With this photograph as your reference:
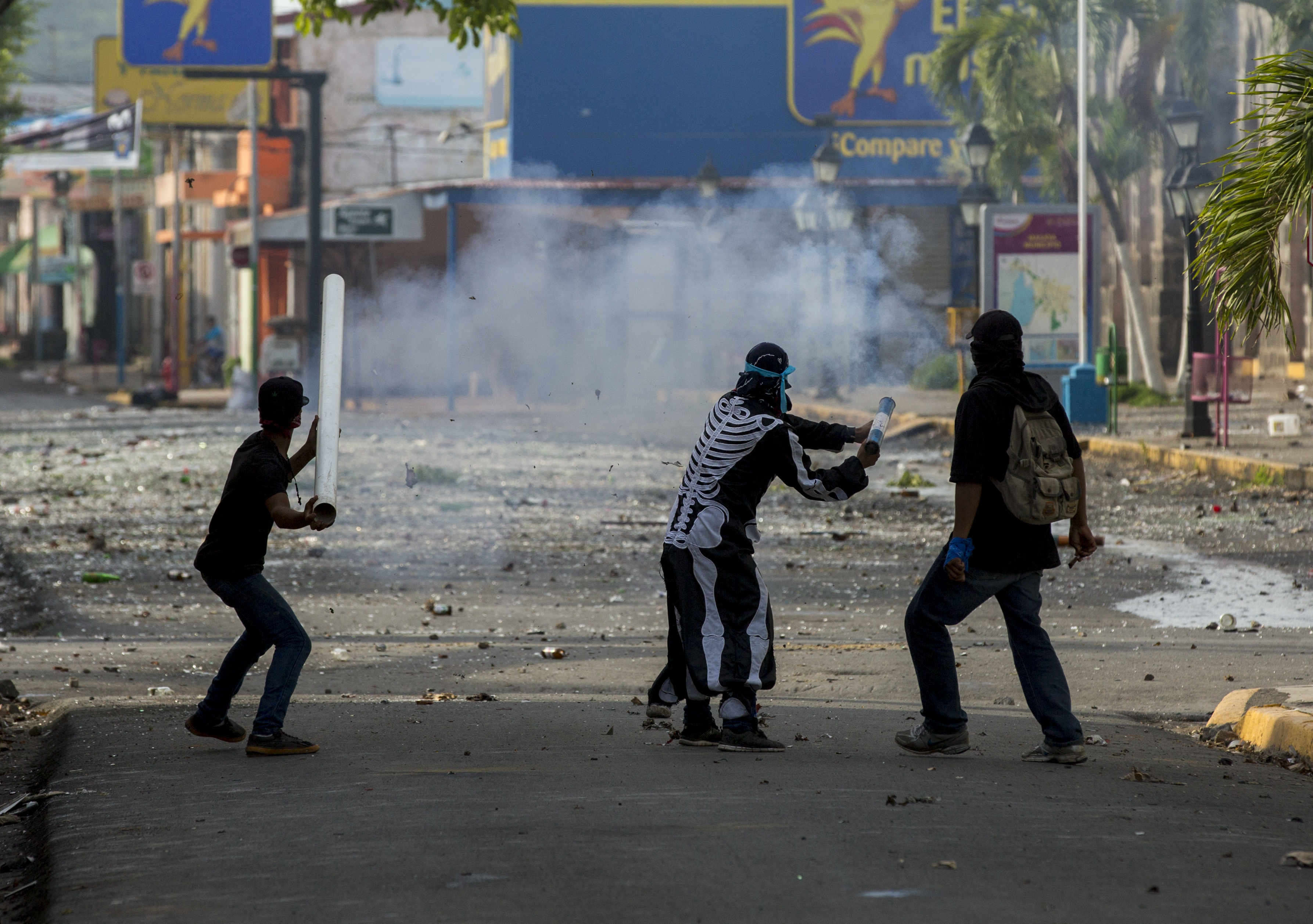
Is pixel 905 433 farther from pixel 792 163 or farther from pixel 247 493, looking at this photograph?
pixel 247 493

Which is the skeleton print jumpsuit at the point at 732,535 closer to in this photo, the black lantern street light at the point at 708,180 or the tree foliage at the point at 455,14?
the tree foliage at the point at 455,14

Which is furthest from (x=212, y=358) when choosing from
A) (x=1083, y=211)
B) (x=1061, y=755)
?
(x=1061, y=755)

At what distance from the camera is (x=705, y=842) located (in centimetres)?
448

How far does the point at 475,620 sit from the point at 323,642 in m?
1.06

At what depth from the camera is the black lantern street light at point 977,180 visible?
925 inches

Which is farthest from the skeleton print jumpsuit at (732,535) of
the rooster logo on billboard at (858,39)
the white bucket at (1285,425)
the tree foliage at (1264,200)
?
the rooster logo on billboard at (858,39)

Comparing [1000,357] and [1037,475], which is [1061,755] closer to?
[1037,475]

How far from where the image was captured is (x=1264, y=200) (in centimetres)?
801

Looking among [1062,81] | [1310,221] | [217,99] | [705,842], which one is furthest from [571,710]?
[217,99]

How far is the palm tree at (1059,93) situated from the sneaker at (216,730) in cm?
2203

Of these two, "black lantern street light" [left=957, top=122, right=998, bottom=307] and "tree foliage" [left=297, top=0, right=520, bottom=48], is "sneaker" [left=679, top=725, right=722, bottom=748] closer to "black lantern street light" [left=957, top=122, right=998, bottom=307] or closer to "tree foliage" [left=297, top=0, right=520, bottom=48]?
"tree foliage" [left=297, top=0, right=520, bottom=48]

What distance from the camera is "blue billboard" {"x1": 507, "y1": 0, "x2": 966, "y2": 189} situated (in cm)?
3584

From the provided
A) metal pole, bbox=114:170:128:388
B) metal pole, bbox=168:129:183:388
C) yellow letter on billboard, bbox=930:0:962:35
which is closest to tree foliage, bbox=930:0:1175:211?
yellow letter on billboard, bbox=930:0:962:35

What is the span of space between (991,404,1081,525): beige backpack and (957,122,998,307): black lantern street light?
17.3 m
